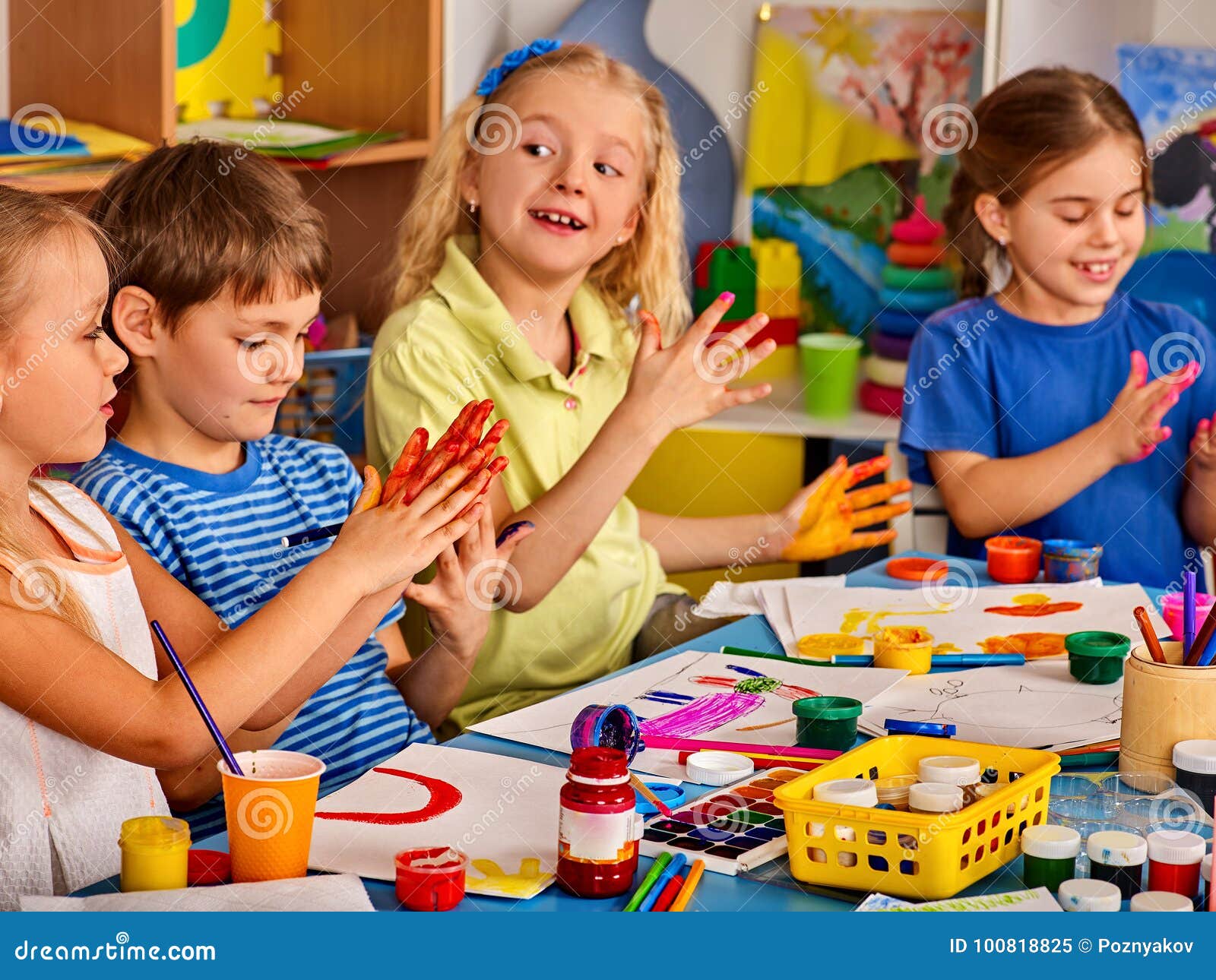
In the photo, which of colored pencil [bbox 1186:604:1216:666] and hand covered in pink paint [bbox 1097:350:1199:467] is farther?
hand covered in pink paint [bbox 1097:350:1199:467]

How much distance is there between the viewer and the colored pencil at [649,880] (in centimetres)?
83

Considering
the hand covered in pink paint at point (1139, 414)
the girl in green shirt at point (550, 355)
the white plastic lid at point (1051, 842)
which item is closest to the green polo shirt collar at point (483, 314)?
the girl in green shirt at point (550, 355)

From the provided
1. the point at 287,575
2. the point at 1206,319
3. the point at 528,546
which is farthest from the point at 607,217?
the point at 1206,319

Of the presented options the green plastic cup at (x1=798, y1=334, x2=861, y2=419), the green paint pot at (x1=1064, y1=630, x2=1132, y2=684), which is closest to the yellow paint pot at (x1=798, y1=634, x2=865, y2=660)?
the green paint pot at (x1=1064, y1=630, x2=1132, y2=684)

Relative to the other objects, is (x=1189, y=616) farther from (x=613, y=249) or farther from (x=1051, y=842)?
(x=613, y=249)

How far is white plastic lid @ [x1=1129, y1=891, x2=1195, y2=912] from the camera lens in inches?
31.4

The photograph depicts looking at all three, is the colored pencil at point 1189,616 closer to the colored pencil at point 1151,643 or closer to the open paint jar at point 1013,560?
the colored pencil at point 1151,643

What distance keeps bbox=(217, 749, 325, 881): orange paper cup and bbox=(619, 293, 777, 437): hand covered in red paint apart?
68cm

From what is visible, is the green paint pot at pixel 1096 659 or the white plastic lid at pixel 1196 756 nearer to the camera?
the white plastic lid at pixel 1196 756

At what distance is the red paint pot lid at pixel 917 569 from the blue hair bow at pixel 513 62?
0.74m

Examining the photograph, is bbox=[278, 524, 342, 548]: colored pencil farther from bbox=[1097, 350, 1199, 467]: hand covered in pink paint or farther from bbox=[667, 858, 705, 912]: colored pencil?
bbox=[1097, 350, 1199, 467]: hand covered in pink paint

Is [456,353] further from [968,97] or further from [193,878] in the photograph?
[968,97]

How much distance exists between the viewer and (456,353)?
165 cm

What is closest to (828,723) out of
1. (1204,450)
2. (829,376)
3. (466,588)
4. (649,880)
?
(649,880)
